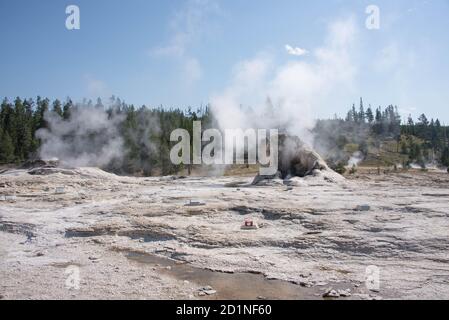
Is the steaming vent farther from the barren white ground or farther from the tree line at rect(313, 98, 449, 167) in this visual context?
the tree line at rect(313, 98, 449, 167)

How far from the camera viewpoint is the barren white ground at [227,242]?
1076 cm

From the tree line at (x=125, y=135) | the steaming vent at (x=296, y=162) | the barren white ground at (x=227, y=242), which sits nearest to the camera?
the barren white ground at (x=227, y=242)

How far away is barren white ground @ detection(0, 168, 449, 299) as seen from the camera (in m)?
10.8

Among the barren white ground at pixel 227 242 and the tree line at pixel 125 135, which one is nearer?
the barren white ground at pixel 227 242

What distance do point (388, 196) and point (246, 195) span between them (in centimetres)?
870

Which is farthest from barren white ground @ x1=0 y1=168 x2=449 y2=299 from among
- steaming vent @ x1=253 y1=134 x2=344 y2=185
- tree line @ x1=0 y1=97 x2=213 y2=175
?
tree line @ x1=0 y1=97 x2=213 y2=175

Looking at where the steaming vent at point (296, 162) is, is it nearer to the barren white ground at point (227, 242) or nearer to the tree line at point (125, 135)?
the barren white ground at point (227, 242)

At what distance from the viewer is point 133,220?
18359 millimetres

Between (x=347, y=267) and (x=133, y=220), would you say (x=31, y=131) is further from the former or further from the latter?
(x=347, y=267)

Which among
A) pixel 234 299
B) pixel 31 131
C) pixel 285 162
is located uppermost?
pixel 31 131

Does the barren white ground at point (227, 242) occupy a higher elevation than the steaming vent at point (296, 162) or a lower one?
lower

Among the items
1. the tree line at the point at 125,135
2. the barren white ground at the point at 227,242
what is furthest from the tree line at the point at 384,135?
the barren white ground at the point at 227,242
